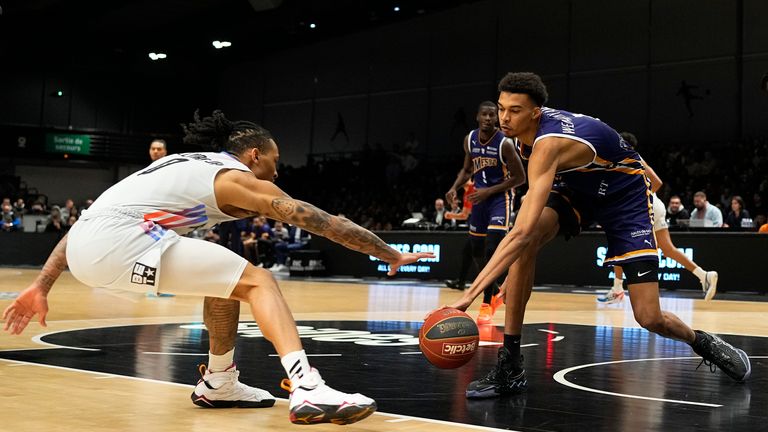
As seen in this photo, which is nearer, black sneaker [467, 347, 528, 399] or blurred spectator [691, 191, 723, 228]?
black sneaker [467, 347, 528, 399]

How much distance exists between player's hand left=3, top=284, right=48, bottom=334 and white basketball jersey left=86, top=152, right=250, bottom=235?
0.44 metres

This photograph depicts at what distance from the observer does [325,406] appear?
3195 millimetres

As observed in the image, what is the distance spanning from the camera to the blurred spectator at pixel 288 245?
65.5ft

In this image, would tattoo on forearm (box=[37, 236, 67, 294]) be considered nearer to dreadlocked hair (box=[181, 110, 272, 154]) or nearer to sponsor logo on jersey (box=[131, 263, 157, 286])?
sponsor logo on jersey (box=[131, 263, 157, 286])

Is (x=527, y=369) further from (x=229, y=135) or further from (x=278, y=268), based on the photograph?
(x=278, y=268)

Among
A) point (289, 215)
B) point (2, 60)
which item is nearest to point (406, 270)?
point (289, 215)

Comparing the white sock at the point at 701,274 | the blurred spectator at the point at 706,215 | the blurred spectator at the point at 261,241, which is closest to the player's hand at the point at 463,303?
the white sock at the point at 701,274

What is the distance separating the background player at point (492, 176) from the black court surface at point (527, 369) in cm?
128

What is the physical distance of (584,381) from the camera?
4.60 m

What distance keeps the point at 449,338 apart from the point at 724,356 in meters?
1.76

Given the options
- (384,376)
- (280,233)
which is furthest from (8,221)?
(384,376)

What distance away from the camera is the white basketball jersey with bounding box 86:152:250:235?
11.7 ft

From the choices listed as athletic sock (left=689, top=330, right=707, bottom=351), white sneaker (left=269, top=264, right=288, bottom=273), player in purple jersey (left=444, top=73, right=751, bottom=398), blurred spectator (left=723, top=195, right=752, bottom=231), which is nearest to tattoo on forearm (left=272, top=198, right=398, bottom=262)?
player in purple jersey (left=444, top=73, right=751, bottom=398)

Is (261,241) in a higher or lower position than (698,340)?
higher
